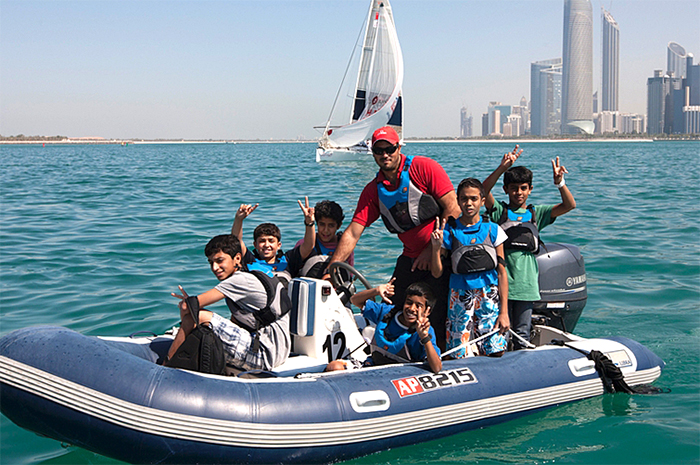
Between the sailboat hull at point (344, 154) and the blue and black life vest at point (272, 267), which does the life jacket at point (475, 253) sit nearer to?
the blue and black life vest at point (272, 267)

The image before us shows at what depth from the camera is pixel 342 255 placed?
425 centimetres

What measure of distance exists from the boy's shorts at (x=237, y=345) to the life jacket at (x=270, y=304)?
0.20 ft

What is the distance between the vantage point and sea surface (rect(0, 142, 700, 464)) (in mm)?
4125

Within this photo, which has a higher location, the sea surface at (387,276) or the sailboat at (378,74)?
the sailboat at (378,74)

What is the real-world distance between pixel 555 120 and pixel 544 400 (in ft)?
619

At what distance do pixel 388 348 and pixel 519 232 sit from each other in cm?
119

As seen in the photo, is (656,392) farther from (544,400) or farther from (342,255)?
(342,255)

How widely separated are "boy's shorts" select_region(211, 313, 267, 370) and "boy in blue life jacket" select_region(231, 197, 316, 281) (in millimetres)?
488

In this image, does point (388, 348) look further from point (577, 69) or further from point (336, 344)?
point (577, 69)

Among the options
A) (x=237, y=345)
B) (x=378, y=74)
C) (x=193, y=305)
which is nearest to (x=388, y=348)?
(x=237, y=345)

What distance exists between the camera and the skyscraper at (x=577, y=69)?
154 meters

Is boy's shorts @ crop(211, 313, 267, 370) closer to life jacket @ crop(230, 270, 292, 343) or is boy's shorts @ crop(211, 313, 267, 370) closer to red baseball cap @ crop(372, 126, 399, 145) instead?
life jacket @ crop(230, 270, 292, 343)

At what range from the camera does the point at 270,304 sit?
3863 mm

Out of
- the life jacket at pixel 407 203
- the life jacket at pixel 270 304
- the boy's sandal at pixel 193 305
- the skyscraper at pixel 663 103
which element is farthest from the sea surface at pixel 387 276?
the skyscraper at pixel 663 103
